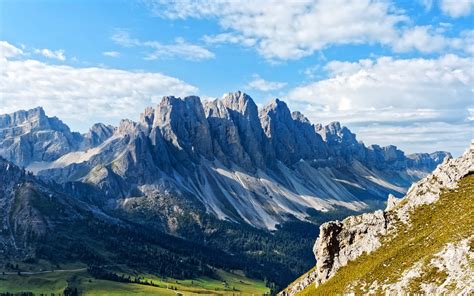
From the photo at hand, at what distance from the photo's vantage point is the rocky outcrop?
285ft

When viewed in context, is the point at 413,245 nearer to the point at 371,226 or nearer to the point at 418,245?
the point at 418,245

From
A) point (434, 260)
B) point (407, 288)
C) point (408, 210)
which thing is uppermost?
point (408, 210)

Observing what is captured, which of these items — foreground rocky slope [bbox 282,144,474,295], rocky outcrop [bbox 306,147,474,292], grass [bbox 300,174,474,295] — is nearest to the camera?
foreground rocky slope [bbox 282,144,474,295]

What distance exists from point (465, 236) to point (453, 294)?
12.1 m

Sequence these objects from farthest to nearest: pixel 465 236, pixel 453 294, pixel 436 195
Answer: pixel 436 195, pixel 465 236, pixel 453 294

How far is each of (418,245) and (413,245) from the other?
1.07 meters

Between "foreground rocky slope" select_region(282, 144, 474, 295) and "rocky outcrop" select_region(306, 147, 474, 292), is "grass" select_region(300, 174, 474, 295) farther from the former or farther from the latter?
"rocky outcrop" select_region(306, 147, 474, 292)

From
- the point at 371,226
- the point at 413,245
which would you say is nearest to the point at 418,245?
the point at 413,245

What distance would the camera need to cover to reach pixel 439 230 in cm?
7506

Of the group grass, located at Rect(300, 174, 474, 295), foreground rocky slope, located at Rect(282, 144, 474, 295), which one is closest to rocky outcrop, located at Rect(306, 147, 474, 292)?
foreground rocky slope, located at Rect(282, 144, 474, 295)

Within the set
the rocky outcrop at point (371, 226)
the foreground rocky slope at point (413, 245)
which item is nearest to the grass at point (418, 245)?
the foreground rocky slope at point (413, 245)

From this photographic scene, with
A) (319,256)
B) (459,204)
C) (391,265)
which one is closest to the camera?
(391,265)

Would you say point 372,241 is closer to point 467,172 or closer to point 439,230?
point 439,230

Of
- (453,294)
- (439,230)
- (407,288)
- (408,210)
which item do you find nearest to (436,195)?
(408,210)
